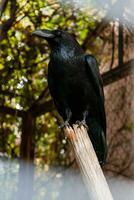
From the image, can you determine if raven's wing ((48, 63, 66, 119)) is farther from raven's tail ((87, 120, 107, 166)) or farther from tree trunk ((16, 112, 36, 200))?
tree trunk ((16, 112, 36, 200))

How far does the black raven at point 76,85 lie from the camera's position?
1325 millimetres

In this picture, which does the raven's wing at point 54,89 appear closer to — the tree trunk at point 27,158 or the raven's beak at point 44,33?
the raven's beak at point 44,33

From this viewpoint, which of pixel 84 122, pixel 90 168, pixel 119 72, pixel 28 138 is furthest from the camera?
pixel 28 138

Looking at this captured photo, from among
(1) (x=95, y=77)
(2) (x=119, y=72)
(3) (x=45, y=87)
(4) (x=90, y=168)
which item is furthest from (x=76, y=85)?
(3) (x=45, y=87)

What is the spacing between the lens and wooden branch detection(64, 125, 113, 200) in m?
1.03

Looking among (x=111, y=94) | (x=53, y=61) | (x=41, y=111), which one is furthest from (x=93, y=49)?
(x=53, y=61)

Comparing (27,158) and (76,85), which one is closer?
(76,85)

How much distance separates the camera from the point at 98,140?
1335 millimetres

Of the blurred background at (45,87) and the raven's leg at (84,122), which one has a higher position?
the blurred background at (45,87)

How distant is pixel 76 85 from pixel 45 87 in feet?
2.34

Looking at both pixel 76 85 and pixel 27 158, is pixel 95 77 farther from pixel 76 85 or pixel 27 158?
pixel 27 158

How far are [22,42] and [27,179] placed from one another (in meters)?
0.51

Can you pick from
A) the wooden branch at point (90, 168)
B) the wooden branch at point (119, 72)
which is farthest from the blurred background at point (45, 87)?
the wooden branch at point (90, 168)

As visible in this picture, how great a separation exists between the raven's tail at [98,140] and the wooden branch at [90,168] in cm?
21
